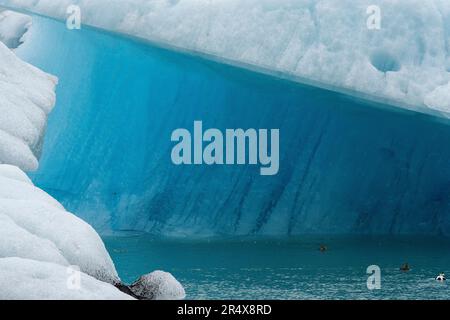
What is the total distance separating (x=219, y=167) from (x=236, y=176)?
436mm

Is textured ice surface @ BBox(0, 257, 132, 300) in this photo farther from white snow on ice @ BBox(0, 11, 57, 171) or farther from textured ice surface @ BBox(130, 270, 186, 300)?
white snow on ice @ BBox(0, 11, 57, 171)

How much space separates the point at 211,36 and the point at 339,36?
5.30 ft

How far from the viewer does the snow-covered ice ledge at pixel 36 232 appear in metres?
5.66

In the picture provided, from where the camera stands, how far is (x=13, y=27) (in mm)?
9703

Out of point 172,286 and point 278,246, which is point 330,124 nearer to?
point 278,246

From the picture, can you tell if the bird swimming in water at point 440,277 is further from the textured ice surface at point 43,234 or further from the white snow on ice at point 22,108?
the white snow on ice at point 22,108

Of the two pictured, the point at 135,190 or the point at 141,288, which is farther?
the point at 135,190

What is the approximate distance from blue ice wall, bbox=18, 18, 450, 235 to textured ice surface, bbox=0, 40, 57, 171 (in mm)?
164

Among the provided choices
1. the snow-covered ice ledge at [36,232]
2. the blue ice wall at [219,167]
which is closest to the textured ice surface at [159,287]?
the snow-covered ice ledge at [36,232]

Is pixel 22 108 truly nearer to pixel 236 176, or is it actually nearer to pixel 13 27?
pixel 13 27

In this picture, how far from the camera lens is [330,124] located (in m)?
10.1

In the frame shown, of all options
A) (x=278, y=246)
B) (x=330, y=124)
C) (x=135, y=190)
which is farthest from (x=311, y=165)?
(x=135, y=190)

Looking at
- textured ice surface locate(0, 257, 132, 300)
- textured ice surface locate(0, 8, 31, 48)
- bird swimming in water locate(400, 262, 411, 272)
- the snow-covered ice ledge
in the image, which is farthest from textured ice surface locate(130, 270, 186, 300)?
textured ice surface locate(0, 8, 31, 48)

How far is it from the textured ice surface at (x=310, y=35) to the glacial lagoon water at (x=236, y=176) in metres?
0.28
